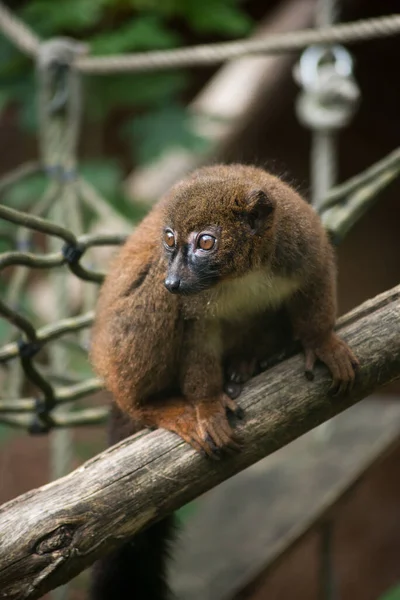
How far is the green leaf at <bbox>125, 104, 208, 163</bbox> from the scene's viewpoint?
5.41m

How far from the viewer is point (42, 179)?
527cm

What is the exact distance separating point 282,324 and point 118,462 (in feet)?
2.82

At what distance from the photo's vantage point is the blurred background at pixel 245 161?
4.32m

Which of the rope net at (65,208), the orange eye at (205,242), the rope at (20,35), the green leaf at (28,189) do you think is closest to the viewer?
the orange eye at (205,242)

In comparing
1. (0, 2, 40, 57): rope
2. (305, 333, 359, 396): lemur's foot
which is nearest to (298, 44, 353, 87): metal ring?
(0, 2, 40, 57): rope

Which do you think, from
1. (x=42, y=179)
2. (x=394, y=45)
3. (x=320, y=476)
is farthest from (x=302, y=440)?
(x=394, y=45)

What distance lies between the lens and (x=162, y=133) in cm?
547

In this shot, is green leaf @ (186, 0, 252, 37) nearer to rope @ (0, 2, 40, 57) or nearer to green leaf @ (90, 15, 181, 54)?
green leaf @ (90, 15, 181, 54)

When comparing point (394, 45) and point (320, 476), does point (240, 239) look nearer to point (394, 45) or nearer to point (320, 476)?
point (320, 476)

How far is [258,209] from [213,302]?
1.17 feet

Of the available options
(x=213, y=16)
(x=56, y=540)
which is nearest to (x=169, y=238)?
(x=56, y=540)

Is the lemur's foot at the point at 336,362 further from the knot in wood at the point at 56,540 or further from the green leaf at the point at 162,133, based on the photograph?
the green leaf at the point at 162,133

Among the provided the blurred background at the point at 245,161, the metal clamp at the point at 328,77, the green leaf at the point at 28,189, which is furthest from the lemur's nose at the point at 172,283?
the green leaf at the point at 28,189

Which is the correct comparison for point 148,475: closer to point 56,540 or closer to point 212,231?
point 56,540
